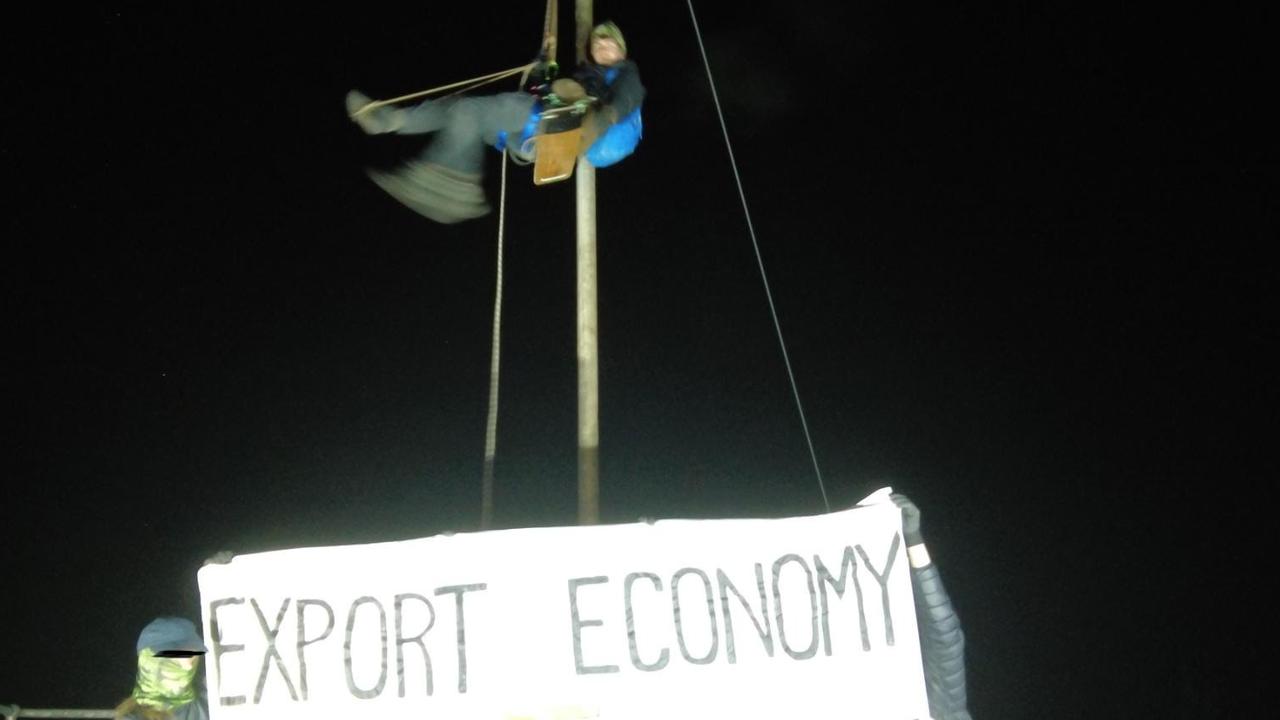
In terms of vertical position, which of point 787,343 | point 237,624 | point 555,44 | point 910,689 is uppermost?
point 787,343

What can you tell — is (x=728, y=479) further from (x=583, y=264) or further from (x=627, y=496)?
(x=583, y=264)

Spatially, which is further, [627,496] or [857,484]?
[857,484]

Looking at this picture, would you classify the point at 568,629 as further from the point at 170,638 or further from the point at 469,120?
the point at 469,120

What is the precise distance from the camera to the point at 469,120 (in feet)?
13.0

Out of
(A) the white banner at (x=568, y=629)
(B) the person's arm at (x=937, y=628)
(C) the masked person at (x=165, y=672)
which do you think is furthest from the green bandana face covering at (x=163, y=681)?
(B) the person's arm at (x=937, y=628)

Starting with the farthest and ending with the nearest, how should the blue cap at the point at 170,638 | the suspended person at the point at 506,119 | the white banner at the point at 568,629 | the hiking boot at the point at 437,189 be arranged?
the hiking boot at the point at 437,189 < the suspended person at the point at 506,119 < the blue cap at the point at 170,638 < the white banner at the point at 568,629

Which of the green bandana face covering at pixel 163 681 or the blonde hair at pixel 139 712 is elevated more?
the green bandana face covering at pixel 163 681

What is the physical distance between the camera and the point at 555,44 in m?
4.05

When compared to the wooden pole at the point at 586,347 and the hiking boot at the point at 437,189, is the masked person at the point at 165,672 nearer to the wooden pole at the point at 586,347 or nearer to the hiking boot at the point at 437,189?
the wooden pole at the point at 586,347

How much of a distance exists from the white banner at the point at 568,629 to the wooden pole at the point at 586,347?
667 millimetres

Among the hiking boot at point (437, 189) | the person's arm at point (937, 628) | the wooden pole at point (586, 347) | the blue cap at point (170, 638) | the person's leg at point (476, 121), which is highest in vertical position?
the person's leg at point (476, 121)

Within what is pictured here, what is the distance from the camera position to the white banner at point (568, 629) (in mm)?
3088

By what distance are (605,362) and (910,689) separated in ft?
16.6

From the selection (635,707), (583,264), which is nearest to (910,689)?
(635,707)
